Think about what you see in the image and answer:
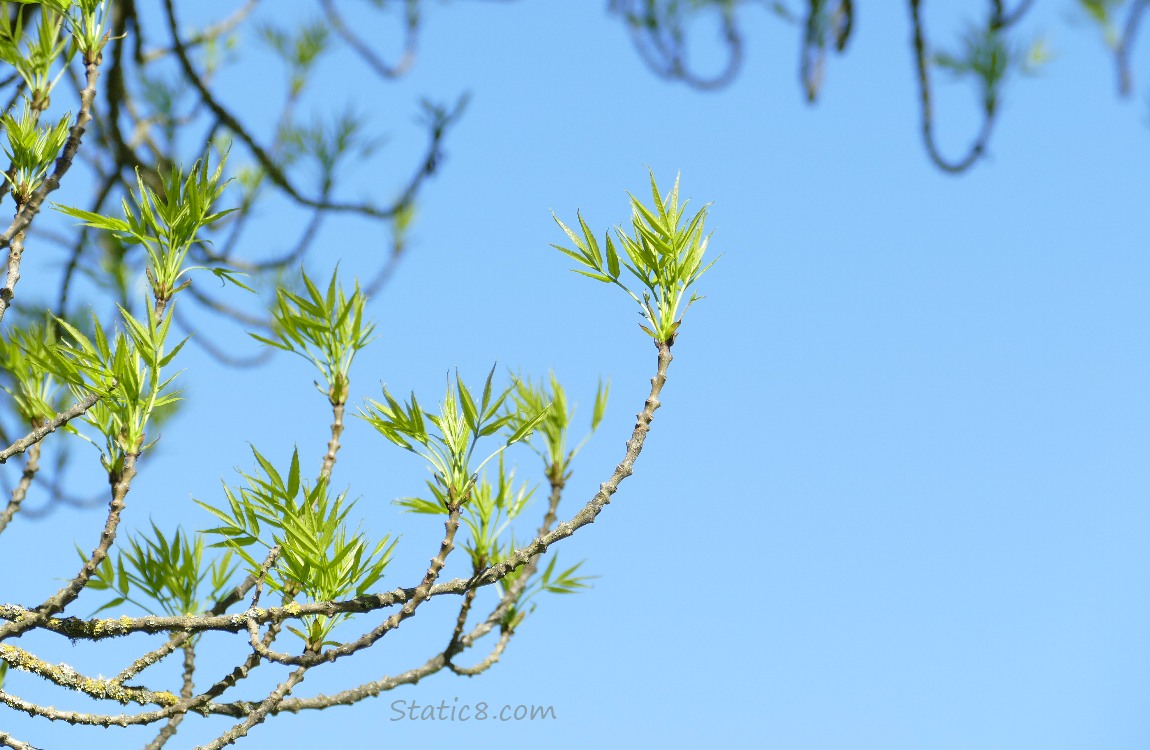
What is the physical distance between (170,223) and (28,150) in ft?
0.50

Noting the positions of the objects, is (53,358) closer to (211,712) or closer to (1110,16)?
(211,712)

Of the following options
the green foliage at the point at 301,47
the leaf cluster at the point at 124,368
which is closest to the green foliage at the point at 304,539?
the leaf cluster at the point at 124,368

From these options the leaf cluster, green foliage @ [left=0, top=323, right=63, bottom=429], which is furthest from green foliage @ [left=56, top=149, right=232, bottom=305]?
green foliage @ [left=0, top=323, right=63, bottom=429]

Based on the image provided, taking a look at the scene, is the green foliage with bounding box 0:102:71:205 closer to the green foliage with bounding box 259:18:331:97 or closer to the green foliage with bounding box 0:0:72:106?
the green foliage with bounding box 0:0:72:106

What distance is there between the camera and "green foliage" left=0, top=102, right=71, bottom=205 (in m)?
0.72

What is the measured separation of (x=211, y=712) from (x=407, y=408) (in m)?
0.27

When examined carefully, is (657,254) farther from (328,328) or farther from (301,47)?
(301,47)

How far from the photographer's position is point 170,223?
0.68 meters

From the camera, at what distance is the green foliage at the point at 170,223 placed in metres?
0.67

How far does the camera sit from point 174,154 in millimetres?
1512

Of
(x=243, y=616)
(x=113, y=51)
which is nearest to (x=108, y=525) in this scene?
(x=243, y=616)

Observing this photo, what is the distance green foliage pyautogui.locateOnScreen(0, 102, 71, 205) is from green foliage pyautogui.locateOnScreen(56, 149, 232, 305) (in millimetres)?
103

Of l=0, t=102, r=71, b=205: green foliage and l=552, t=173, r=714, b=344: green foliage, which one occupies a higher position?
l=0, t=102, r=71, b=205: green foliage

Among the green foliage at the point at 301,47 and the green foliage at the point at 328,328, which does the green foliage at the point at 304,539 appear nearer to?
the green foliage at the point at 328,328
